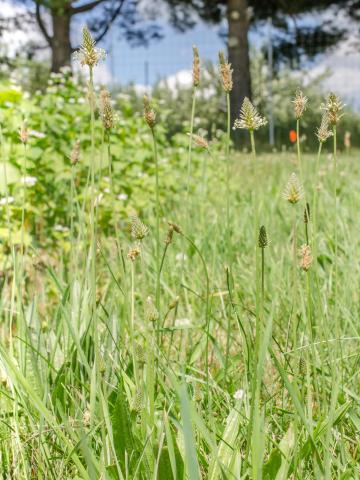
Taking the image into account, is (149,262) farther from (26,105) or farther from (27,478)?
(27,478)

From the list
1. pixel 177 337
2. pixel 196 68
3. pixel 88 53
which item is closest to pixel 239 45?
pixel 177 337

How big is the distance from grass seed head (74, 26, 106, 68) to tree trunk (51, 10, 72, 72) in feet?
37.5

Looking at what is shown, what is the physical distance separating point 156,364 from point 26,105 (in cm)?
187

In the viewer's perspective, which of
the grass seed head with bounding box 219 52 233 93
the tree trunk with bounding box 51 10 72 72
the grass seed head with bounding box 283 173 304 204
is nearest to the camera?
the grass seed head with bounding box 283 173 304 204

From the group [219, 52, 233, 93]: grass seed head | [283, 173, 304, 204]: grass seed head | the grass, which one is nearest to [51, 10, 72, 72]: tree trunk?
the grass

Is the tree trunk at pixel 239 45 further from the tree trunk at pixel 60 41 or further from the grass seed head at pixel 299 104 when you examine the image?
the grass seed head at pixel 299 104

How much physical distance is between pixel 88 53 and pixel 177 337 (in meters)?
1.18

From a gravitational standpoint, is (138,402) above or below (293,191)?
below

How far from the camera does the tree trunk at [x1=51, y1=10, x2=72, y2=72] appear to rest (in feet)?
37.9

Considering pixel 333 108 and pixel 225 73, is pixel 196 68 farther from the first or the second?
pixel 333 108

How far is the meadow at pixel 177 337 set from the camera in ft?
2.34

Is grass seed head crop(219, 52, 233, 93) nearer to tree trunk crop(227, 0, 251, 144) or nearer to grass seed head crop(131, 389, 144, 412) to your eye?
grass seed head crop(131, 389, 144, 412)

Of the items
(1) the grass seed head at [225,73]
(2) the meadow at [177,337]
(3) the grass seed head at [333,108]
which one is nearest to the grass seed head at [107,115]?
(2) the meadow at [177,337]

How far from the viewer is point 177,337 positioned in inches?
68.1
